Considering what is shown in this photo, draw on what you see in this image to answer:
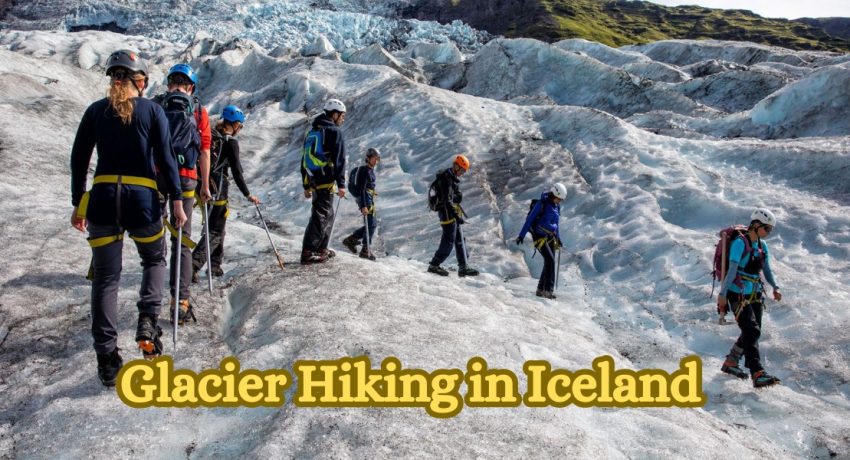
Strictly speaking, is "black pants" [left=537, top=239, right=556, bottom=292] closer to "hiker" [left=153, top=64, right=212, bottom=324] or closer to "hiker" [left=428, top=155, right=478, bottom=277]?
"hiker" [left=428, top=155, right=478, bottom=277]

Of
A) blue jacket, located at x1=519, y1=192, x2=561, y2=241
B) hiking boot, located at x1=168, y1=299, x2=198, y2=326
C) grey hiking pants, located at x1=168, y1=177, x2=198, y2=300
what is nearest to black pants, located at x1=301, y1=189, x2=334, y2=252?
grey hiking pants, located at x1=168, y1=177, x2=198, y2=300

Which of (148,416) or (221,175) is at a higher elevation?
(221,175)

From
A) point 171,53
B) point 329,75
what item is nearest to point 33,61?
point 329,75

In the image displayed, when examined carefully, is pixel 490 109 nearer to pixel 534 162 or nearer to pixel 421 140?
pixel 421 140

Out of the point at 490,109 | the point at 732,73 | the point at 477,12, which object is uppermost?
the point at 477,12

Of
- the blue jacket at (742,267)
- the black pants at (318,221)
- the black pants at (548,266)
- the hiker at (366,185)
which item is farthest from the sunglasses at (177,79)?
the blue jacket at (742,267)

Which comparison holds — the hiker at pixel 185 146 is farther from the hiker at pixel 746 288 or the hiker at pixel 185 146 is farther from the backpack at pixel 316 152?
the hiker at pixel 746 288

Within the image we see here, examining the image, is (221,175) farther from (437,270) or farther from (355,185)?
(437,270)

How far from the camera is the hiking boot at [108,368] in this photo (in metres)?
4.98

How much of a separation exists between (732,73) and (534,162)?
21174mm

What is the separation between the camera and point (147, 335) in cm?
528

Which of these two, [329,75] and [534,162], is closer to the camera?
[534,162]

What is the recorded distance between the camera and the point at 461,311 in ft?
26.3

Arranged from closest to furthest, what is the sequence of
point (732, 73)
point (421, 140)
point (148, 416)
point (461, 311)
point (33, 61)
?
1. point (148, 416)
2. point (461, 311)
3. point (421, 140)
4. point (33, 61)
5. point (732, 73)
